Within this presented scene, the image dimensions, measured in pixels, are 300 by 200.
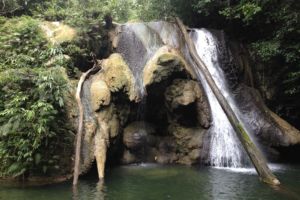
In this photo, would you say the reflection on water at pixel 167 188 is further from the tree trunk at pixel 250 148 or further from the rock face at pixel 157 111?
the rock face at pixel 157 111

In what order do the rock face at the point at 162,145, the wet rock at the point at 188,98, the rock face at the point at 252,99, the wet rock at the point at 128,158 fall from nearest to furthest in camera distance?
the wet rock at the point at 128,158
the rock face at the point at 162,145
the wet rock at the point at 188,98
the rock face at the point at 252,99

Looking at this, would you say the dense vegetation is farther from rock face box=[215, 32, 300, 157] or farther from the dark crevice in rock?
the dark crevice in rock

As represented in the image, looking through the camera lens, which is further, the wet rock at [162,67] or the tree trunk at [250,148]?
the wet rock at [162,67]

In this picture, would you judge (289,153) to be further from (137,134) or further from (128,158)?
(128,158)

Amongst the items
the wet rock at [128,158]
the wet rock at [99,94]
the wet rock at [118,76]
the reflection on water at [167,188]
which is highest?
the wet rock at [118,76]

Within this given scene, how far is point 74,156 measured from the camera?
11516mm

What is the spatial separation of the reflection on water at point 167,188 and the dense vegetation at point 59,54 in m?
1.19

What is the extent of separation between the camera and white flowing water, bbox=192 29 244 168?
45.5 feet

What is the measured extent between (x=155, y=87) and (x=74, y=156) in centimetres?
476

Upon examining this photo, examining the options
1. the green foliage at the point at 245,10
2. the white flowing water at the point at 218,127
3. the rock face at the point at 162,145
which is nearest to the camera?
the white flowing water at the point at 218,127

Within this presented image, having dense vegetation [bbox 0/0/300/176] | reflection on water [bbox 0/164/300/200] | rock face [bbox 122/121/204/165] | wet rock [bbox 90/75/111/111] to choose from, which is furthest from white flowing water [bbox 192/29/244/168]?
wet rock [bbox 90/75/111/111]

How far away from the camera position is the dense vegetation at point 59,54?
35.0 feet

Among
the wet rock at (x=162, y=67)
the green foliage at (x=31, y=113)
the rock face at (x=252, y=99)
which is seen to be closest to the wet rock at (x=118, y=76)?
the wet rock at (x=162, y=67)

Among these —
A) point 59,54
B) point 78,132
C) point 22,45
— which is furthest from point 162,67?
point 22,45
